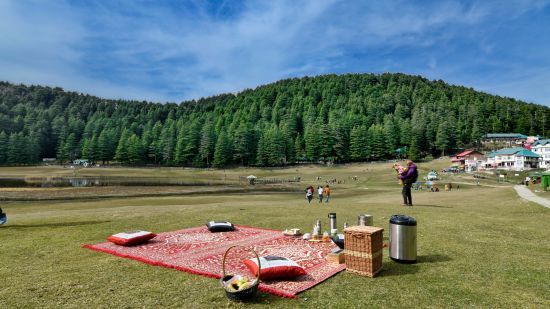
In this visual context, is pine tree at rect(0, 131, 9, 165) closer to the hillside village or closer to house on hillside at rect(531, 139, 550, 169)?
the hillside village

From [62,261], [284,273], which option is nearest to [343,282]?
[284,273]

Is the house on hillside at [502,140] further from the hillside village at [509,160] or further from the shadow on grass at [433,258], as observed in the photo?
the shadow on grass at [433,258]

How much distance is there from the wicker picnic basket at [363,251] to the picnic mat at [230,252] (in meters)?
0.63

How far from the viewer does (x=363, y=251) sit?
9.45m

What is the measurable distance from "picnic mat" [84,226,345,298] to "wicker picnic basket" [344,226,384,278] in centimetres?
63

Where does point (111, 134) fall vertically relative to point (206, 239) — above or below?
above

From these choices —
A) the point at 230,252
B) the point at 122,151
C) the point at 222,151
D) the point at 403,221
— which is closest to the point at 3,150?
the point at 122,151

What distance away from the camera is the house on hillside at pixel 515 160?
102625 mm

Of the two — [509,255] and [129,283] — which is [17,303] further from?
[509,255]

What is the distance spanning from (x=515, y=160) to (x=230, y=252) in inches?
4797

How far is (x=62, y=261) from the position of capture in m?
11.3

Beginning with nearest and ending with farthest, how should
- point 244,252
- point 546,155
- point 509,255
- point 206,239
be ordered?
point 509,255
point 244,252
point 206,239
point 546,155

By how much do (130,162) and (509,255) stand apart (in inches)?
6160

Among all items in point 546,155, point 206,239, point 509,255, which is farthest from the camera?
point 546,155
